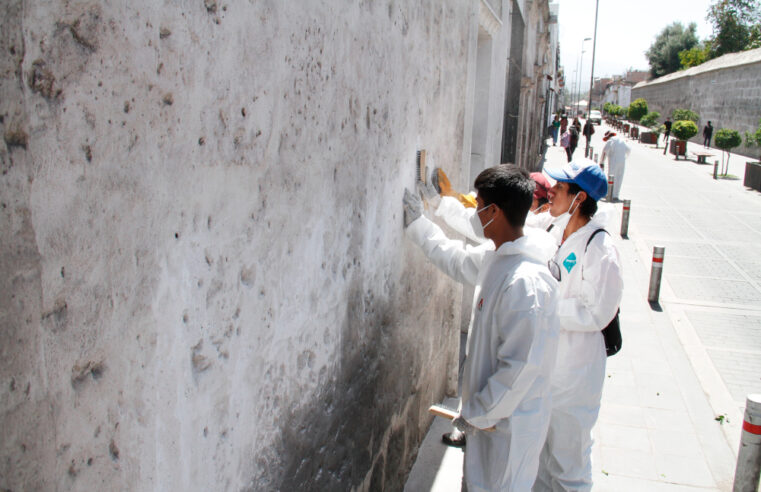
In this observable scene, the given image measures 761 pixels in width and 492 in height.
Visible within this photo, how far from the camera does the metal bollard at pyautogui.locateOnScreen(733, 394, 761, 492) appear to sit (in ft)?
11.5

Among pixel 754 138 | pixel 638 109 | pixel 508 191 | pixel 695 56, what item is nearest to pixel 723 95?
pixel 754 138

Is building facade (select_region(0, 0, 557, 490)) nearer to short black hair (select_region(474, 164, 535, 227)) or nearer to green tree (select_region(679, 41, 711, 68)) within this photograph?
short black hair (select_region(474, 164, 535, 227))

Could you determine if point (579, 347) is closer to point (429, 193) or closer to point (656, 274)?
point (429, 193)

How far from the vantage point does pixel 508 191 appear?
2.74 metres

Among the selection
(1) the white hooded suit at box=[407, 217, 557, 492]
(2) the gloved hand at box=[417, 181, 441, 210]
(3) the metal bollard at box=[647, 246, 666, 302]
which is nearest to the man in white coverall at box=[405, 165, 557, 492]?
(1) the white hooded suit at box=[407, 217, 557, 492]

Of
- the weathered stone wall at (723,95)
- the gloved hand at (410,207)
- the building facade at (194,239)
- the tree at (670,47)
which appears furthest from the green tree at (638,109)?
the building facade at (194,239)

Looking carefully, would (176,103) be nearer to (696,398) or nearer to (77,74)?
(77,74)

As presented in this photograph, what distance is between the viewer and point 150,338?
1332 millimetres

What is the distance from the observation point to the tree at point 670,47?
197ft

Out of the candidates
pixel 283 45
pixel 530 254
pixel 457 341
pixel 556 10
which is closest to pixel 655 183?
pixel 556 10

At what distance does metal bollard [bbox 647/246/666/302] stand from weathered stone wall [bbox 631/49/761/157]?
22.5 metres

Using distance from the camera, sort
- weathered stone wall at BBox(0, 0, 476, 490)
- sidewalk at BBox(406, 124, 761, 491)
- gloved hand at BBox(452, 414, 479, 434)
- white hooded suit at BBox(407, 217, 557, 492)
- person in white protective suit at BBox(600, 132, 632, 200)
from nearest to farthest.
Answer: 1. weathered stone wall at BBox(0, 0, 476, 490)
2. white hooded suit at BBox(407, 217, 557, 492)
3. gloved hand at BBox(452, 414, 479, 434)
4. sidewalk at BBox(406, 124, 761, 491)
5. person in white protective suit at BBox(600, 132, 632, 200)

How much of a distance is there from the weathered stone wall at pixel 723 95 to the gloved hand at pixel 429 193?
1089 inches

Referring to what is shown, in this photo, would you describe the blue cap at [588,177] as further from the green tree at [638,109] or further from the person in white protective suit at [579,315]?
the green tree at [638,109]
